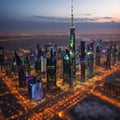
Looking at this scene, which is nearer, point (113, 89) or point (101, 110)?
point (101, 110)

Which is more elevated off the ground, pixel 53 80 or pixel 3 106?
pixel 53 80

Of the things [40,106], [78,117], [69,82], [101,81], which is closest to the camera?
[78,117]

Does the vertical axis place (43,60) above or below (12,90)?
above

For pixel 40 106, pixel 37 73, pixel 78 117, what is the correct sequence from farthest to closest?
pixel 37 73 < pixel 40 106 < pixel 78 117

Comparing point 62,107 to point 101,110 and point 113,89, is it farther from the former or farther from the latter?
point 113,89

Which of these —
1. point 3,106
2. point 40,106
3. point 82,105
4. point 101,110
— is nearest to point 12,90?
point 3,106

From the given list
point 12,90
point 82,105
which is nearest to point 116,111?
point 82,105

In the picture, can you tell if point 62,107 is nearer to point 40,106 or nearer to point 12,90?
point 40,106

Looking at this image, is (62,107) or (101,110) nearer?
(101,110)

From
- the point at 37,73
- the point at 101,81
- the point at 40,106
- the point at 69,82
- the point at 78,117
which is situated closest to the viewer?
the point at 78,117
